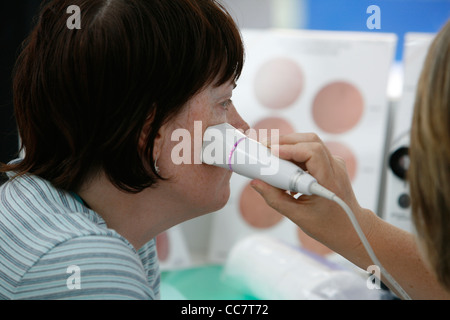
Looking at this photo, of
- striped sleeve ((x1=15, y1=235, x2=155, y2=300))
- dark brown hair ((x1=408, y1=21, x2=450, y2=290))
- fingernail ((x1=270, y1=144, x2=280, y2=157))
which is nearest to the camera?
dark brown hair ((x1=408, y1=21, x2=450, y2=290))

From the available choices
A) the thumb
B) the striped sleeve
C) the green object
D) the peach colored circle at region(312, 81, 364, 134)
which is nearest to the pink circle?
the green object

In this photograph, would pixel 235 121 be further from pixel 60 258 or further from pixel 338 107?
pixel 338 107

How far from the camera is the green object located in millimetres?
1285

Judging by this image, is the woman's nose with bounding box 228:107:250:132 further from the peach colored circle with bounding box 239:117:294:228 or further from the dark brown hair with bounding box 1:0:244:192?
the peach colored circle with bounding box 239:117:294:228

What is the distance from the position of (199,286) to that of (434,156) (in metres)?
1.01

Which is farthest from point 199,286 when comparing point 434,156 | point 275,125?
point 434,156

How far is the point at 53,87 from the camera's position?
676 millimetres

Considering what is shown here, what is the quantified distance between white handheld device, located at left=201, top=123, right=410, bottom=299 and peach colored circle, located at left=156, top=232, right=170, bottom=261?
79 centimetres

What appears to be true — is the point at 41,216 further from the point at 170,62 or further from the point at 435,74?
the point at 435,74

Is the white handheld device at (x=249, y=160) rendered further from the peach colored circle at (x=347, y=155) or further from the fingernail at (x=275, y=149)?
the peach colored circle at (x=347, y=155)

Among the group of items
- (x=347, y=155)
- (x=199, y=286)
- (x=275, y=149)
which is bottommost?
(x=199, y=286)

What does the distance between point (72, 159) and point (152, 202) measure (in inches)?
5.4

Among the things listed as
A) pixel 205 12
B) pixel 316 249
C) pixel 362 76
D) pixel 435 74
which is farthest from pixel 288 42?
pixel 435 74

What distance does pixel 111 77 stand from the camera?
656 millimetres
